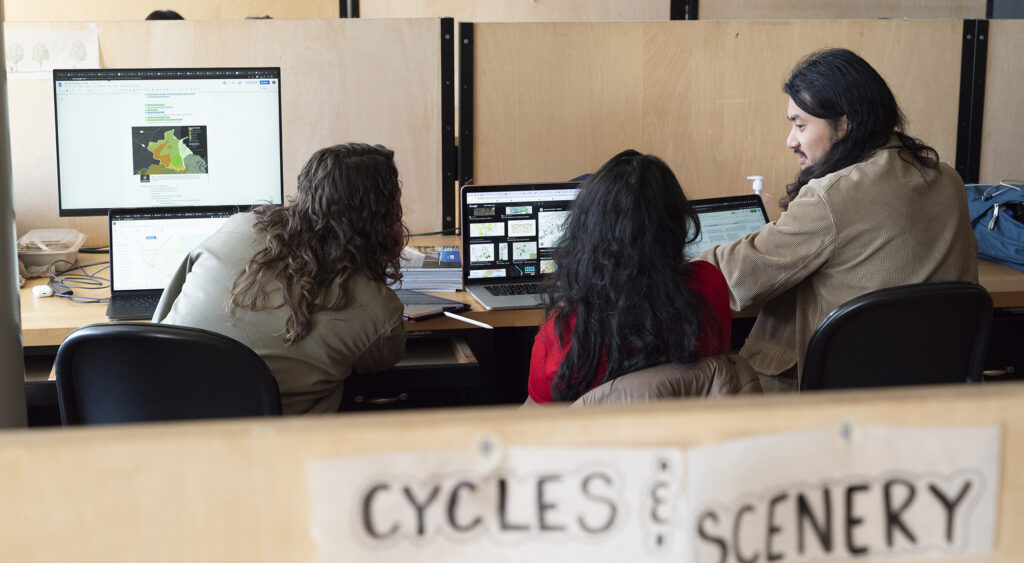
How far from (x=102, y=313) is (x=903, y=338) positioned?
60.0 inches

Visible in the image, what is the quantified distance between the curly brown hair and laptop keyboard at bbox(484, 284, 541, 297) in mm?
414

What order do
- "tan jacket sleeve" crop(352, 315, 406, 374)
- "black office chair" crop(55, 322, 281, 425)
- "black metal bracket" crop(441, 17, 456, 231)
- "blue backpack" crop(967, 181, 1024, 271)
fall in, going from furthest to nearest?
"black metal bracket" crop(441, 17, 456, 231) → "blue backpack" crop(967, 181, 1024, 271) → "tan jacket sleeve" crop(352, 315, 406, 374) → "black office chair" crop(55, 322, 281, 425)

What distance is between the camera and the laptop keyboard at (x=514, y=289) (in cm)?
217

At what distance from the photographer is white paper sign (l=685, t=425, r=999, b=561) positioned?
0.43 m

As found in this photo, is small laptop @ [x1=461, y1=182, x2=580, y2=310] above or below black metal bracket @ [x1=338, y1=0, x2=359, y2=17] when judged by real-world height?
below

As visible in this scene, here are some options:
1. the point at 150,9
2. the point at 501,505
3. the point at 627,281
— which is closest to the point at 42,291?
the point at 627,281

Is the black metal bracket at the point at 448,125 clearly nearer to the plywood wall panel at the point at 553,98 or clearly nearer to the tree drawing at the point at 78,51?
the plywood wall panel at the point at 553,98

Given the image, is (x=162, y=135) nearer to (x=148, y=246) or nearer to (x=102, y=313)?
(x=148, y=246)

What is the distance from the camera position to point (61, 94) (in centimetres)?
222

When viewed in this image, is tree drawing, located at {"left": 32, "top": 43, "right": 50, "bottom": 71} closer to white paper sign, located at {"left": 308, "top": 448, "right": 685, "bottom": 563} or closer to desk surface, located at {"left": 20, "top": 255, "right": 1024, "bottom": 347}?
desk surface, located at {"left": 20, "top": 255, "right": 1024, "bottom": 347}

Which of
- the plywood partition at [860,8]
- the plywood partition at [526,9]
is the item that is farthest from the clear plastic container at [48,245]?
the plywood partition at [860,8]

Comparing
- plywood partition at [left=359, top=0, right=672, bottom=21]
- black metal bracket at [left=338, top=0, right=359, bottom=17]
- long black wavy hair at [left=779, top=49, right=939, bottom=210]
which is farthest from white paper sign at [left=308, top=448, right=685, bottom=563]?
black metal bracket at [left=338, top=0, right=359, bottom=17]

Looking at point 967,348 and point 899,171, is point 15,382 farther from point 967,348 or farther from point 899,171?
point 899,171

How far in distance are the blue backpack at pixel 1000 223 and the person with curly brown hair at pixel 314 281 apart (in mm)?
1554
